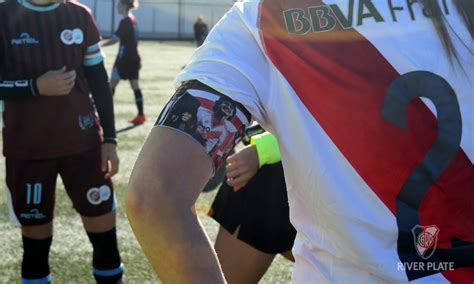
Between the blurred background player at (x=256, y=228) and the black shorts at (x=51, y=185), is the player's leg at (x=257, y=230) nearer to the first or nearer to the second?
the blurred background player at (x=256, y=228)

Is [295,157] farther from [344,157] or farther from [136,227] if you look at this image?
[136,227]

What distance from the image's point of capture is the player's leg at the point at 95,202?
3.53 m

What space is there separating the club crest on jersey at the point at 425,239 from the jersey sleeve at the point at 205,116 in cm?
39

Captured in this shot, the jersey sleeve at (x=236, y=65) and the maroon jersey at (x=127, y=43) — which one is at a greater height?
the jersey sleeve at (x=236, y=65)

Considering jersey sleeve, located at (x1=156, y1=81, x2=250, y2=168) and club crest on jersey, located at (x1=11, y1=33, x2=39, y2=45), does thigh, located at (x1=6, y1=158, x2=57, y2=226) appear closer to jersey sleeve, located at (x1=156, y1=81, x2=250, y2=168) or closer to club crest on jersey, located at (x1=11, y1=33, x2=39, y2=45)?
club crest on jersey, located at (x1=11, y1=33, x2=39, y2=45)

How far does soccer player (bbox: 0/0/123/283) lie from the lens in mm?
3430

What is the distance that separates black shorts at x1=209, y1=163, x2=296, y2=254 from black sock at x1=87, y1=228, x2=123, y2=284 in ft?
2.73

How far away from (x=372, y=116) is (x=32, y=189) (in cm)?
261

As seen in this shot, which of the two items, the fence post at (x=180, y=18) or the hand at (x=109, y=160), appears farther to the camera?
the fence post at (x=180, y=18)

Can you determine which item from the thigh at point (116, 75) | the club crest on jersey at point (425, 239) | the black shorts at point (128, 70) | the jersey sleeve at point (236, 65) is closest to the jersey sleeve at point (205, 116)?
the jersey sleeve at point (236, 65)

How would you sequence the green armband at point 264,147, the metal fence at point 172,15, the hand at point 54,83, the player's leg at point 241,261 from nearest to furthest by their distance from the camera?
the green armband at point 264,147 → the player's leg at point 241,261 → the hand at point 54,83 → the metal fence at point 172,15

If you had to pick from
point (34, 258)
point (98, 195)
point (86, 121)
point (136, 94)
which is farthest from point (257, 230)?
point (136, 94)

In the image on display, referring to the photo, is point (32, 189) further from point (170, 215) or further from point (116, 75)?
point (116, 75)

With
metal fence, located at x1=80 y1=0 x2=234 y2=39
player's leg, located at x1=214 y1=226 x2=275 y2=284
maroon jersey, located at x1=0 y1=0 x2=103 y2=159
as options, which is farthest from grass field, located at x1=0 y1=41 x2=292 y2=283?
metal fence, located at x1=80 y1=0 x2=234 y2=39
